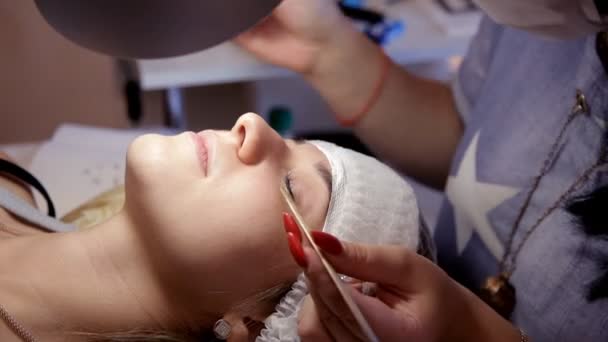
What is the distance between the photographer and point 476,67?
96 cm

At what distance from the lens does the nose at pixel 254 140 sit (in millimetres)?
660

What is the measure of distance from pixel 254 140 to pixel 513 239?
0.37m

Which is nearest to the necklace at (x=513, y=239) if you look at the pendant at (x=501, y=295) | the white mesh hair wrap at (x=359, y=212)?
the pendant at (x=501, y=295)

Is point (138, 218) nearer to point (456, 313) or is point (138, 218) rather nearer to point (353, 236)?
point (353, 236)

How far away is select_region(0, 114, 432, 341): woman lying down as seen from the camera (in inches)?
25.3

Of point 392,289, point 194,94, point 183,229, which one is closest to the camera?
point 392,289

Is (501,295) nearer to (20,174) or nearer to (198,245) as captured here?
(198,245)

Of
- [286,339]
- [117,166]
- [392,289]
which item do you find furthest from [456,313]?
[117,166]

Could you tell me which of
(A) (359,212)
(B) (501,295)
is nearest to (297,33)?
(A) (359,212)

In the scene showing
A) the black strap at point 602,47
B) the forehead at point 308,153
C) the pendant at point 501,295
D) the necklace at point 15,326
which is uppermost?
the black strap at point 602,47

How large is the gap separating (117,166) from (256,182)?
55 centimetres

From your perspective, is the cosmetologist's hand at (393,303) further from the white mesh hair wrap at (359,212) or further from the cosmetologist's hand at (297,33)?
the cosmetologist's hand at (297,33)

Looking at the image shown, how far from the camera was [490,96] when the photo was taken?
2.89 feet

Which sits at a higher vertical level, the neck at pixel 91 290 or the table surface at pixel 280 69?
the table surface at pixel 280 69
